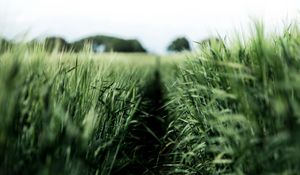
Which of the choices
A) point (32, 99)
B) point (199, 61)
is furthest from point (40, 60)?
point (199, 61)

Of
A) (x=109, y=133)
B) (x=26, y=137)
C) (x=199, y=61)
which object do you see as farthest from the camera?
(x=199, y=61)

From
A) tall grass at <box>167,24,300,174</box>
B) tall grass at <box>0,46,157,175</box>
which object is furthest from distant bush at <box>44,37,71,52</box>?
tall grass at <box>167,24,300,174</box>

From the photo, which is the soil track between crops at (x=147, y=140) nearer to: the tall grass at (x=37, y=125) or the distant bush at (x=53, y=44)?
the distant bush at (x=53, y=44)

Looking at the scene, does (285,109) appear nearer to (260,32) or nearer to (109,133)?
(260,32)

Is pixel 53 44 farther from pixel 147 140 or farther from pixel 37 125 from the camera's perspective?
pixel 147 140

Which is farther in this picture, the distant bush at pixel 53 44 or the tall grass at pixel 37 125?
the distant bush at pixel 53 44

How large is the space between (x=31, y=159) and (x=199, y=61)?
1971mm

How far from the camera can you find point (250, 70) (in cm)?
226

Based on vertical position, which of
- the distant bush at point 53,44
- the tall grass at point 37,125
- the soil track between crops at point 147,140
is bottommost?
the soil track between crops at point 147,140

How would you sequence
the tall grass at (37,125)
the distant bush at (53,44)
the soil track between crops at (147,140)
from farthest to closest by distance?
the soil track between crops at (147,140) < the distant bush at (53,44) < the tall grass at (37,125)

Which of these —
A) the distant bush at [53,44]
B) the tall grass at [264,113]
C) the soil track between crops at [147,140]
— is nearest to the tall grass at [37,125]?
the distant bush at [53,44]

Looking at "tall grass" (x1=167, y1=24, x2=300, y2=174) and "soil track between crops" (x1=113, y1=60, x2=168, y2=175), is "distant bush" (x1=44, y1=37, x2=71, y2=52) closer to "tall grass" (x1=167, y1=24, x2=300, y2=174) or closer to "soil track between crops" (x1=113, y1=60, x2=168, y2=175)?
"tall grass" (x1=167, y1=24, x2=300, y2=174)

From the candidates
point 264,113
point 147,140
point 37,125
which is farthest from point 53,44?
point 147,140

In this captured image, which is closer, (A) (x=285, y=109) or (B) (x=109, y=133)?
(A) (x=285, y=109)
